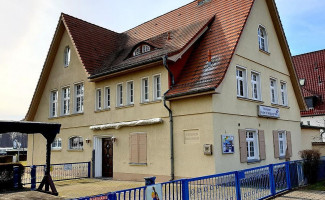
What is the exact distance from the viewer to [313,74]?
103 feet

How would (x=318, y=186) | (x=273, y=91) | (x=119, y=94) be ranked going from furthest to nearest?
(x=273, y=91)
(x=119, y=94)
(x=318, y=186)

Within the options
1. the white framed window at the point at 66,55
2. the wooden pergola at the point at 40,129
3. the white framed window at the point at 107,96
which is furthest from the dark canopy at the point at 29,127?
the white framed window at the point at 66,55

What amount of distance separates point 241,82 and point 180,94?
3.84m

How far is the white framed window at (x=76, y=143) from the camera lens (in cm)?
1950

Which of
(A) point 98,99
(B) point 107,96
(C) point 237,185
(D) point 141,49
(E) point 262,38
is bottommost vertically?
(C) point 237,185

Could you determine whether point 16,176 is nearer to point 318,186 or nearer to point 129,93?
point 129,93

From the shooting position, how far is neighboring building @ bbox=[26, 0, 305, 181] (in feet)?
44.3

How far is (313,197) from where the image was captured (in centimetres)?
1012

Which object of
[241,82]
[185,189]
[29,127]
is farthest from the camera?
[241,82]

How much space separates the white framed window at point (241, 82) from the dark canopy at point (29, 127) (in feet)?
28.5

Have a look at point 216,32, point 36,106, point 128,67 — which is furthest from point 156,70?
point 36,106

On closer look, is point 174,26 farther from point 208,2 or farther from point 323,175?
point 323,175

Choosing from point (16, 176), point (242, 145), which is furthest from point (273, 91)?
point (16, 176)

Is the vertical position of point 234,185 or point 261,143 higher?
point 261,143
